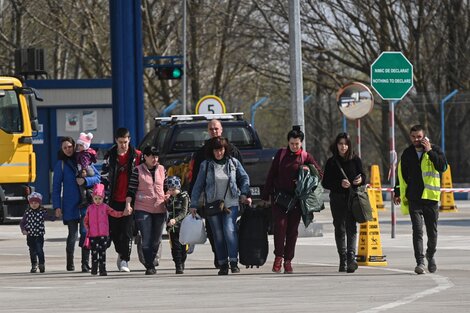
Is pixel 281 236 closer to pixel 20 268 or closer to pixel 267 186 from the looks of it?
pixel 267 186

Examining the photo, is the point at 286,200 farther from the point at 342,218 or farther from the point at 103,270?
the point at 103,270

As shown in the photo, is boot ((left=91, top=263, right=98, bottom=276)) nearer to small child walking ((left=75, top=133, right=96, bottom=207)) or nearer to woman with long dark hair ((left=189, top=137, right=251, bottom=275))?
small child walking ((left=75, top=133, right=96, bottom=207))

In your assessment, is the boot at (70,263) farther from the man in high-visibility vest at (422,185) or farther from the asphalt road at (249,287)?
the man in high-visibility vest at (422,185)

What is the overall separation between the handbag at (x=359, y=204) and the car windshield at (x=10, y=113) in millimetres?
12234

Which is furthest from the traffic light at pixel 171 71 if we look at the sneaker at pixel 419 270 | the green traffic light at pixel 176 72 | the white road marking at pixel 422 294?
the white road marking at pixel 422 294

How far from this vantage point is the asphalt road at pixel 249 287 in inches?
534

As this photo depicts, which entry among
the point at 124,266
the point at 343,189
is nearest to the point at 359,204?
the point at 343,189

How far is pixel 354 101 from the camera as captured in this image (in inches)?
968

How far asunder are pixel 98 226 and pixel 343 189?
280 centimetres

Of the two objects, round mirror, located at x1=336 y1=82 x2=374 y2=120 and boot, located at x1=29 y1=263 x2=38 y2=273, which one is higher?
round mirror, located at x1=336 y1=82 x2=374 y2=120

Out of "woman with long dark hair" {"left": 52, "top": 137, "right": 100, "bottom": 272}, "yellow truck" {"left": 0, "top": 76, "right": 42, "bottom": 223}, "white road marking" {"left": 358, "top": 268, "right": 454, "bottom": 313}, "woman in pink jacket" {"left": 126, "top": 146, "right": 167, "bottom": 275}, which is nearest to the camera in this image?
"white road marking" {"left": 358, "top": 268, "right": 454, "bottom": 313}

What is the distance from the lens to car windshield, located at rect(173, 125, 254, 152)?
86.0 feet

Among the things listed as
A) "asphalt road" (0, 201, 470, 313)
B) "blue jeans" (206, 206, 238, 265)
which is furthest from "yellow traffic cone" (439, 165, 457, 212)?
"blue jeans" (206, 206, 238, 265)

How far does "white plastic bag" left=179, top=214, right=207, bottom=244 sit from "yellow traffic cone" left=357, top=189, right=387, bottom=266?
8.15ft
